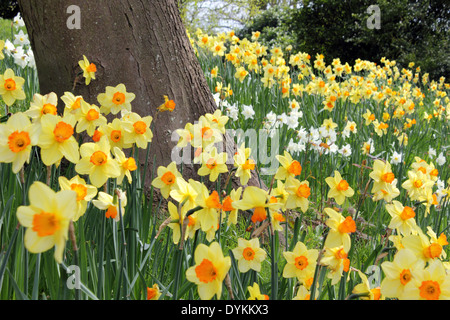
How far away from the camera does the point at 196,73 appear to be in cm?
251

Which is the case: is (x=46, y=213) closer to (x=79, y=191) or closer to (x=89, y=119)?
(x=79, y=191)

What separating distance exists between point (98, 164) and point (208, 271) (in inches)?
17.8

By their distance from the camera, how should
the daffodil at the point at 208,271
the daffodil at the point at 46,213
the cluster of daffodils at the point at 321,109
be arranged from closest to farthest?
1. the daffodil at the point at 46,213
2. the daffodil at the point at 208,271
3. the cluster of daffodils at the point at 321,109

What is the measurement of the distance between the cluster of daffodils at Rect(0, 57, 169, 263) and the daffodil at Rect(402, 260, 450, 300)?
2.28ft

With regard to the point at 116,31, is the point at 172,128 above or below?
below

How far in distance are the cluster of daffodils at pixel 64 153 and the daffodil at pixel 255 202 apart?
0.31m

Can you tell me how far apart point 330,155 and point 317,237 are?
3.60 ft

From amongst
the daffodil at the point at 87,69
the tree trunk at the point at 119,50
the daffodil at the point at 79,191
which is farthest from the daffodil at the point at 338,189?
the daffodil at the point at 87,69

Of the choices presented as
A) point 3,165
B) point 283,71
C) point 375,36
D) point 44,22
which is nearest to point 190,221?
point 3,165

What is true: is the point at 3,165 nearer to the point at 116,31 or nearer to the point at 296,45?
the point at 116,31

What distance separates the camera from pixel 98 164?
1133mm

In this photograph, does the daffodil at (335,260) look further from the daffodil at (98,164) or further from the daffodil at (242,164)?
the daffodil at (98,164)

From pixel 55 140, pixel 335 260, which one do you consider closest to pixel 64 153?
pixel 55 140

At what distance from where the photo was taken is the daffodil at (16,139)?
966 mm
